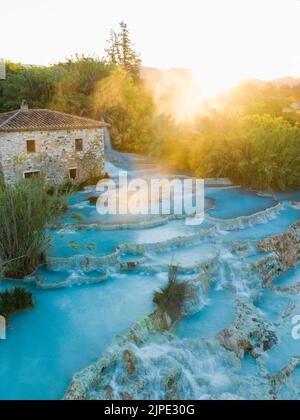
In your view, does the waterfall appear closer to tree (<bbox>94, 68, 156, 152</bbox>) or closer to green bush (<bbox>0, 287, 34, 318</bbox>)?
Answer: tree (<bbox>94, 68, 156, 152</bbox>)

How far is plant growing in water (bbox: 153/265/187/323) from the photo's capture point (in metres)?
10.2

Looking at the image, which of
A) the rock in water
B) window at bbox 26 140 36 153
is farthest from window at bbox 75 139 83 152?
the rock in water

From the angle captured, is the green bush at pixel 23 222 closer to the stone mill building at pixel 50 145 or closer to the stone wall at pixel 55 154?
the stone wall at pixel 55 154

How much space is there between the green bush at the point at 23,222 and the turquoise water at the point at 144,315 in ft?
1.94

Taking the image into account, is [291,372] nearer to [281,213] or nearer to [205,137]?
[281,213]

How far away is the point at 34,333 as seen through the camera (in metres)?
9.38

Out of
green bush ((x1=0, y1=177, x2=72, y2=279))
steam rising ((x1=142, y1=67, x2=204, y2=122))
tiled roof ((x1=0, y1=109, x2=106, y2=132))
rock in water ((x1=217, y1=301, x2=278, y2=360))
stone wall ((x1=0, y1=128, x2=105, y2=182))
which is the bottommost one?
rock in water ((x1=217, y1=301, x2=278, y2=360))

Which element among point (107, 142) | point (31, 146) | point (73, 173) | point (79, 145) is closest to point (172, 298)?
point (31, 146)

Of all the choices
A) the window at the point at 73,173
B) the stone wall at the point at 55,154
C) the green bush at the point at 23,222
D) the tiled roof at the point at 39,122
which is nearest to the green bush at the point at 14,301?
the green bush at the point at 23,222

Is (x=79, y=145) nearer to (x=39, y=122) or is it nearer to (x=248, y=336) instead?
(x=39, y=122)

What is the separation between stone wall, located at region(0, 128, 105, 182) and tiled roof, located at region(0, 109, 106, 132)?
11.5 inches

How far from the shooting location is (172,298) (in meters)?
10.4

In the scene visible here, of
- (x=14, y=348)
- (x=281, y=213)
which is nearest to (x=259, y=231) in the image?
(x=281, y=213)

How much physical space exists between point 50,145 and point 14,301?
445 inches
